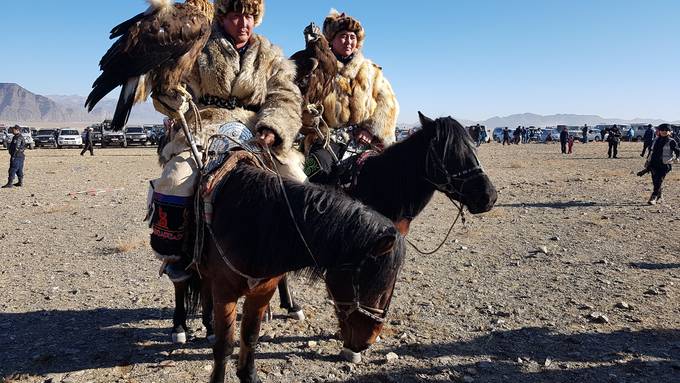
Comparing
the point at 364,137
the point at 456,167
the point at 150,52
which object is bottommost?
the point at 456,167

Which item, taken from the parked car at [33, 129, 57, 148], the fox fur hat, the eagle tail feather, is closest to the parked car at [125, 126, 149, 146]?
Answer: the parked car at [33, 129, 57, 148]

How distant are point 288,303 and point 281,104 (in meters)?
2.07

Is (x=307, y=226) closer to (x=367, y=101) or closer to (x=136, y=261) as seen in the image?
(x=367, y=101)

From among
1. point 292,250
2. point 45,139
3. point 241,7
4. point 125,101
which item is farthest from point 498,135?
point 292,250

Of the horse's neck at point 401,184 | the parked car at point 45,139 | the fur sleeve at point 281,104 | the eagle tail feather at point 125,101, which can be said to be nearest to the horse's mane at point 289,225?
the fur sleeve at point 281,104

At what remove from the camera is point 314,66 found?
14.0ft

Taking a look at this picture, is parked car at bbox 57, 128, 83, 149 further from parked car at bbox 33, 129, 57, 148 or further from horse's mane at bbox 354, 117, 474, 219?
horse's mane at bbox 354, 117, 474, 219

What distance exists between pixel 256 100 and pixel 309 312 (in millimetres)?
2248

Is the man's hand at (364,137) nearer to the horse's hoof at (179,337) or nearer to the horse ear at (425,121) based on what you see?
the horse ear at (425,121)

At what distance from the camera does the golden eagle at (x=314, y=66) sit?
169 inches

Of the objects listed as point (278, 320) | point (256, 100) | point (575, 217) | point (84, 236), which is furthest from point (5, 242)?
point (575, 217)

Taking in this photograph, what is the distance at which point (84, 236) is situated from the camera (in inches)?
315

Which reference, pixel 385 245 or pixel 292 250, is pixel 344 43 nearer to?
pixel 292 250

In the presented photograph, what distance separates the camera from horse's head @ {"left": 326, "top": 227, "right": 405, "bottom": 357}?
2453mm
